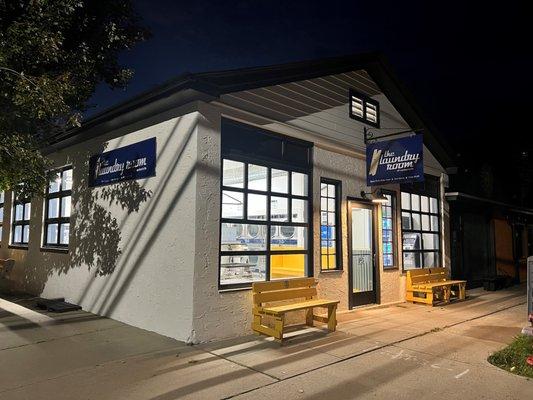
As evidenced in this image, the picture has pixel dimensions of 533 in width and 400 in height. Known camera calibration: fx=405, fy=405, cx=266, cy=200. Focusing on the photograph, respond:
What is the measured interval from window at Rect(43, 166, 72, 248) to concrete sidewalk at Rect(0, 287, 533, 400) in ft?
7.58

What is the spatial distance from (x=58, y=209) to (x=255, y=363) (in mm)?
7046

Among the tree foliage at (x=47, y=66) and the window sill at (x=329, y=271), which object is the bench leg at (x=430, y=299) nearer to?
the window sill at (x=329, y=271)

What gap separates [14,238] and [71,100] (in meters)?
5.38

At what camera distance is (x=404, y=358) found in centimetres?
551

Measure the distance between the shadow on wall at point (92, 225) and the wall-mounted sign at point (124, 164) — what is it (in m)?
0.14

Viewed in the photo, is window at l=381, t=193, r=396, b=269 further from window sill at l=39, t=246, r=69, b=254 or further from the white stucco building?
window sill at l=39, t=246, r=69, b=254

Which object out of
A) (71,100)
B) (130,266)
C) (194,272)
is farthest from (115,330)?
(71,100)

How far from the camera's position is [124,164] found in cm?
761

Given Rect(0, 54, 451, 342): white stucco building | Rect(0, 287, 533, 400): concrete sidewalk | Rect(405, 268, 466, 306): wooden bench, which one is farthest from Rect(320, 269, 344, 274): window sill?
Rect(405, 268, 466, 306): wooden bench

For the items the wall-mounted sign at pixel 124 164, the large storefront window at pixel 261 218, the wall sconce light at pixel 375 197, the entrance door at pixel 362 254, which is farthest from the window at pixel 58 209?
the wall sconce light at pixel 375 197

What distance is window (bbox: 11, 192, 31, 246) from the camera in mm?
11227

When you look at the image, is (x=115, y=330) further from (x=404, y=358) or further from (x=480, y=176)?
(x=480, y=176)

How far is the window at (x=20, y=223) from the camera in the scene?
11227mm

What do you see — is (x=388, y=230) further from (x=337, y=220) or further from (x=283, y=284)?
(x=283, y=284)
